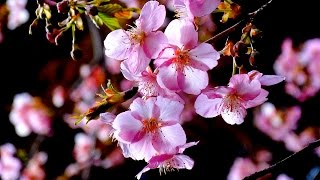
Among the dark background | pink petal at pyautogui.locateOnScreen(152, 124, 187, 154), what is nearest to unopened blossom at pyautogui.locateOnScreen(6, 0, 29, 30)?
the dark background

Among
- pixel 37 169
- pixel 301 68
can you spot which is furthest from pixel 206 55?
pixel 37 169

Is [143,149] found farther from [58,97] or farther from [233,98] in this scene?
[58,97]

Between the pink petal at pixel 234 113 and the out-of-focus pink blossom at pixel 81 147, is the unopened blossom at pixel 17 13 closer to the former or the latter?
the out-of-focus pink blossom at pixel 81 147

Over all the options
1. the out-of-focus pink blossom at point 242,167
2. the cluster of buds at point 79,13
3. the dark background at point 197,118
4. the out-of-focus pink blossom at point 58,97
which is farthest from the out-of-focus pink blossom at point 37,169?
the cluster of buds at point 79,13

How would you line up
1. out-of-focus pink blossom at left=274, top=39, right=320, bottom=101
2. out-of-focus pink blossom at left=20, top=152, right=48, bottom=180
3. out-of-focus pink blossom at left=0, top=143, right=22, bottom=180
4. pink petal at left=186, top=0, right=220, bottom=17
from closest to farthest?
pink petal at left=186, top=0, right=220, bottom=17, out-of-focus pink blossom at left=274, top=39, right=320, bottom=101, out-of-focus pink blossom at left=20, top=152, right=48, bottom=180, out-of-focus pink blossom at left=0, top=143, right=22, bottom=180

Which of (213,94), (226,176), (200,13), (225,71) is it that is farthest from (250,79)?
(226,176)

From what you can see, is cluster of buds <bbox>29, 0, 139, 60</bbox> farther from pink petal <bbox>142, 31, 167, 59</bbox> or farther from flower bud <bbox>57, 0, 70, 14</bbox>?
pink petal <bbox>142, 31, 167, 59</bbox>
